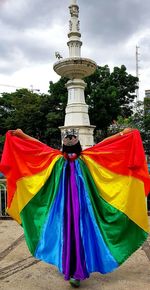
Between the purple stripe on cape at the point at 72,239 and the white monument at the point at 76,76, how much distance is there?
6103 mm

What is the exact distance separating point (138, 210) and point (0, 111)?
20925 millimetres

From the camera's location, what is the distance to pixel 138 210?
347 centimetres

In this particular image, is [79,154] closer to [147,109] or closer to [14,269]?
[14,269]

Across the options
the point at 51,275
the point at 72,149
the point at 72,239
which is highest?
the point at 72,149

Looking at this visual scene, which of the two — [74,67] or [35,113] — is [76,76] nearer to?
[74,67]

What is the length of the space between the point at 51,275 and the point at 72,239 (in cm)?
67

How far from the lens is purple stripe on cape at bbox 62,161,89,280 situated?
322 centimetres

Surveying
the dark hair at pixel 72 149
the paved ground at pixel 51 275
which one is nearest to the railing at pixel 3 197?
the paved ground at pixel 51 275

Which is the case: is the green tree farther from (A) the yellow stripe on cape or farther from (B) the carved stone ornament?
(A) the yellow stripe on cape

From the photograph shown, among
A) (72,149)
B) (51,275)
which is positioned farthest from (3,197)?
(72,149)

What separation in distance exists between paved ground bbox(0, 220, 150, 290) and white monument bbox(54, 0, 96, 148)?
535cm

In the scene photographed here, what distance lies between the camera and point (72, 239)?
10.8 ft

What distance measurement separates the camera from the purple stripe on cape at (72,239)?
127 inches

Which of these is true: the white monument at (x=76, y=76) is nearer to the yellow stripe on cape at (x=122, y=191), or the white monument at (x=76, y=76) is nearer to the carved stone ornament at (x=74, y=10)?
the carved stone ornament at (x=74, y=10)
